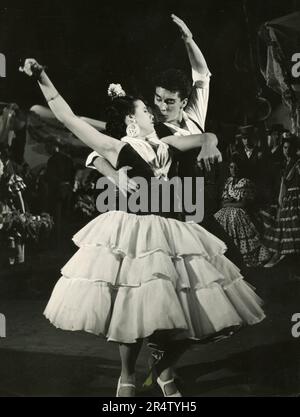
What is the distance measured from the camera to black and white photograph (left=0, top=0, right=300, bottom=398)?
11.0 ft

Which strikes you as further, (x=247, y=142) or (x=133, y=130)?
(x=247, y=142)

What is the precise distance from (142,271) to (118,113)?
1116mm

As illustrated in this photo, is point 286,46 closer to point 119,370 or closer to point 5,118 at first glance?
point 5,118

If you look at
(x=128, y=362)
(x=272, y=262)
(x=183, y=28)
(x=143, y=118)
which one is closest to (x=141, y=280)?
(x=128, y=362)

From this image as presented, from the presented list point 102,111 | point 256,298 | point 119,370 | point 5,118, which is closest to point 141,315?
point 119,370

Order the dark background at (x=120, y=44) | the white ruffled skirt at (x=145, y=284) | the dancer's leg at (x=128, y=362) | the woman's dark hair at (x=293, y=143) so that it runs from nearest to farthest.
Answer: the white ruffled skirt at (x=145, y=284)
the dancer's leg at (x=128, y=362)
the dark background at (x=120, y=44)
the woman's dark hair at (x=293, y=143)

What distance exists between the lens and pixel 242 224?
11.4ft

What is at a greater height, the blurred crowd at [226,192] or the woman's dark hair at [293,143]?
the woman's dark hair at [293,143]

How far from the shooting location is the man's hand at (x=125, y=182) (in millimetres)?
3344

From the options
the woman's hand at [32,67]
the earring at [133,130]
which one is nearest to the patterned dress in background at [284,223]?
the earring at [133,130]

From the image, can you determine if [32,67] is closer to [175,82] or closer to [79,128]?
[79,128]

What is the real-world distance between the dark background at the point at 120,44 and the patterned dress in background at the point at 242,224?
47 centimetres

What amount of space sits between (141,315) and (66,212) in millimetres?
931

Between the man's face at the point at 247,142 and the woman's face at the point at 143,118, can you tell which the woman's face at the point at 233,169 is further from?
the woman's face at the point at 143,118
